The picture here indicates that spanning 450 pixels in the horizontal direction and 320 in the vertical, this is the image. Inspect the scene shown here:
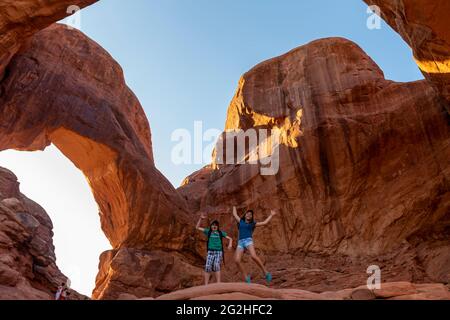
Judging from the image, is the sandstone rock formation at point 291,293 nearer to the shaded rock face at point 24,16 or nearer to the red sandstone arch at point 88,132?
the shaded rock face at point 24,16

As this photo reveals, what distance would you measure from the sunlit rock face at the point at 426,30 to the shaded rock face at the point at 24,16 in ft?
33.5

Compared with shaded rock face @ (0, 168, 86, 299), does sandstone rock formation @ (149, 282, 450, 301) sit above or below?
below

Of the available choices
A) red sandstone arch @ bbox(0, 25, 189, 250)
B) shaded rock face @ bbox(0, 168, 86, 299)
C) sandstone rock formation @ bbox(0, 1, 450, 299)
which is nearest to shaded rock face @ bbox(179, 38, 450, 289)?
sandstone rock formation @ bbox(0, 1, 450, 299)

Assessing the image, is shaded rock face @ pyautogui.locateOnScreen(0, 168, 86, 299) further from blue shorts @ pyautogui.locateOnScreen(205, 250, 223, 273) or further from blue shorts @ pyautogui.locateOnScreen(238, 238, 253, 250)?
blue shorts @ pyautogui.locateOnScreen(238, 238, 253, 250)

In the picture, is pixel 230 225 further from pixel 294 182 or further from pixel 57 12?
pixel 57 12

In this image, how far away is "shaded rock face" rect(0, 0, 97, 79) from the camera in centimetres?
1393

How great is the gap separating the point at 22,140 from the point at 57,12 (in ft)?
19.8

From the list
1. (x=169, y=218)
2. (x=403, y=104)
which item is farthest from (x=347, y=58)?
(x=169, y=218)

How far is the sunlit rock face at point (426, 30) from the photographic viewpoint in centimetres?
1175

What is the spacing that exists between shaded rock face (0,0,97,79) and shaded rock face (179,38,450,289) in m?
10.5

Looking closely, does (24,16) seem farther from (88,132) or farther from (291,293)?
(291,293)

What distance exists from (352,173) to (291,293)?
11188 mm

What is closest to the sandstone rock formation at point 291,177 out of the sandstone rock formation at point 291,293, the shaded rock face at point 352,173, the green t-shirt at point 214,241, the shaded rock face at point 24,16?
the shaded rock face at point 352,173

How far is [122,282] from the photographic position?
55.5 feet
